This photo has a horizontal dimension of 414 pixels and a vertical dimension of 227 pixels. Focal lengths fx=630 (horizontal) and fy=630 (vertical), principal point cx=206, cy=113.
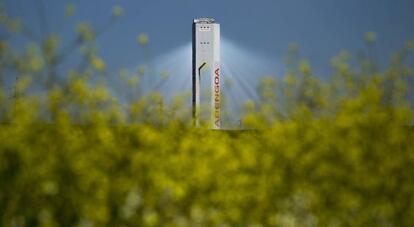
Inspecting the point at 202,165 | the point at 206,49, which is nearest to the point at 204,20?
the point at 206,49

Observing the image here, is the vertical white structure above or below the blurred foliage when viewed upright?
above

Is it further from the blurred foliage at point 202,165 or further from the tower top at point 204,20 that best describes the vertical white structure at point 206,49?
the blurred foliage at point 202,165

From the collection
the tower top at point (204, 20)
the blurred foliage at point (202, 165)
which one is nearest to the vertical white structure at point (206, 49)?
the tower top at point (204, 20)

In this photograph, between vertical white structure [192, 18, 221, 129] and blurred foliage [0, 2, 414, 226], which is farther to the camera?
vertical white structure [192, 18, 221, 129]

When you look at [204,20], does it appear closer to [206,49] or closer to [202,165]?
[206,49]

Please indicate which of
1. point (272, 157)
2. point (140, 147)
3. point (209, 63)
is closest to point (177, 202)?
point (140, 147)

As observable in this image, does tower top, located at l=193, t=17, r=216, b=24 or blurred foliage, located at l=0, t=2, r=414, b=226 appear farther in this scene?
tower top, located at l=193, t=17, r=216, b=24

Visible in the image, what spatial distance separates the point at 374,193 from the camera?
11.2ft

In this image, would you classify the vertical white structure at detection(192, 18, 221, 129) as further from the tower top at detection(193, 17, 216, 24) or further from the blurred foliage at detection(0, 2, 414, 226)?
the blurred foliage at detection(0, 2, 414, 226)

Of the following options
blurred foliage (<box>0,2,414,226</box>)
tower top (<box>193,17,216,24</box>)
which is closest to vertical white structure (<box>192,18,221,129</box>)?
tower top (<box>193,17,216,24</box>)

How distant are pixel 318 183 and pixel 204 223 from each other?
87cm

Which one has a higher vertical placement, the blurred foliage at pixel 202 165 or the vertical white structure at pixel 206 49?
the vertical white structure at pixel 206 49

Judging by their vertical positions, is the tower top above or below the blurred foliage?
above

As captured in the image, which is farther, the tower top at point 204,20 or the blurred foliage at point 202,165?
the tower top at point 204,20
